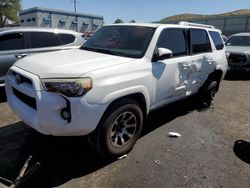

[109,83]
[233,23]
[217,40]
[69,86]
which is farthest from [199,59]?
[233,23]

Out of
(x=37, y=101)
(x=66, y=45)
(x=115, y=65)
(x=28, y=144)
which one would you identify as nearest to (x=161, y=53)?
(x=115, y=65)

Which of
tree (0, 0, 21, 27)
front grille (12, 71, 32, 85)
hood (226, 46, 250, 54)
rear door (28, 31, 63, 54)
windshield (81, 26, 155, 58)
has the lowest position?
hood (226, 46, 250, 54)

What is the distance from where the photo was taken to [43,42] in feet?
21.9

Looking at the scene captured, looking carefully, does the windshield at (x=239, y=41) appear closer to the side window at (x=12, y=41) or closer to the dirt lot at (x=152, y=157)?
the dirt lot at (x=152, y=157)

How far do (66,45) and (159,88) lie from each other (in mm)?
3896

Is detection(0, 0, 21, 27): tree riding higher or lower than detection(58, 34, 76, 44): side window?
higher

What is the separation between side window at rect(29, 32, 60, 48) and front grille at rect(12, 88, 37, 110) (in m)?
3.17

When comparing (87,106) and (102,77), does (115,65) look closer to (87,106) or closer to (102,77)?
(102,77)

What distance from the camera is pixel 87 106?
9.66 feet

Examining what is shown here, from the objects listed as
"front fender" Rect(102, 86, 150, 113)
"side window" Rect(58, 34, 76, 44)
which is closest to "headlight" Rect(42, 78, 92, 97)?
"front fender" Rect(102, 86, 150, 113)

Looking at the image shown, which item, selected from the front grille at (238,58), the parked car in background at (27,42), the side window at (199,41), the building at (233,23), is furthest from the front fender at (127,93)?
the building at (233,23)

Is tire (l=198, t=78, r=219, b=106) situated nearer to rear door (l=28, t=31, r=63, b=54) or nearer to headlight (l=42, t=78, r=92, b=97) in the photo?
headlight (l=42, t=78, r=92, b=97)

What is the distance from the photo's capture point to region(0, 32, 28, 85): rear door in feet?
19.6

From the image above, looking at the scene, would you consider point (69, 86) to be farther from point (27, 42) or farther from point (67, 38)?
point (67, 38)
